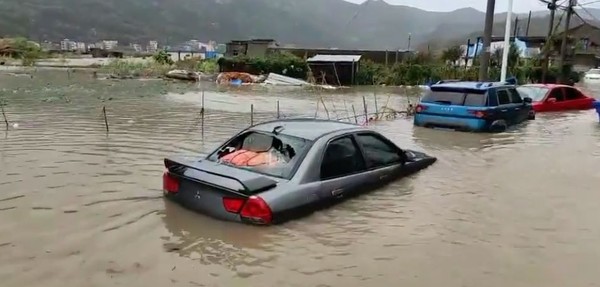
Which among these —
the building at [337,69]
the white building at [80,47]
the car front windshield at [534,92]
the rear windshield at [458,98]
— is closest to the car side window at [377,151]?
the rear windshield at [458,98]

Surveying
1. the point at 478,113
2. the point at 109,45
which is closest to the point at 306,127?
the point at 478,113

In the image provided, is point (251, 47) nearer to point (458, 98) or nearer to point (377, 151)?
point (458, 98)

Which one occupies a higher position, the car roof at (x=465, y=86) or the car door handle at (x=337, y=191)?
the car roof at (x=465, y=86)

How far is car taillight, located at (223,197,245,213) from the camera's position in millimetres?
5535

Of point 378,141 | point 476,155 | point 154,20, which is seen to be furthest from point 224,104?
point 154,20

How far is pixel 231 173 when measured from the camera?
583 centimetres

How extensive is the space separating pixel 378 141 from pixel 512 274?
2807 millimetres

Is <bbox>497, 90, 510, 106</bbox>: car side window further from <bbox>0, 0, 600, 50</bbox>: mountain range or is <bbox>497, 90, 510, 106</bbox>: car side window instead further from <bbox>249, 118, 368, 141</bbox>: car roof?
<bbox>0, 0, 600, 50</bbox>: mountain range

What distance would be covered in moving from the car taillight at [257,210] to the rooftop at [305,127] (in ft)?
3.90

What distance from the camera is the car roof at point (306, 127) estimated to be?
6523 mm

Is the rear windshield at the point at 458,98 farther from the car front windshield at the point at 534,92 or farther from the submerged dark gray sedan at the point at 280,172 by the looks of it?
the submerged dark gray sedan at the point at 280,172

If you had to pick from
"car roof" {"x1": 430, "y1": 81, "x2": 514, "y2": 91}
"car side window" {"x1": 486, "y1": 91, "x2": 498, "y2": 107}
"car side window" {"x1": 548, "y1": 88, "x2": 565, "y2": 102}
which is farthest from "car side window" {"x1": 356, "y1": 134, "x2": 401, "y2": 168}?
"car side window" {"x1": 548, "y1": 88, "x2": 565, "y2": 102}

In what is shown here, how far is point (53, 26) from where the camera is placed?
11294 centimetres

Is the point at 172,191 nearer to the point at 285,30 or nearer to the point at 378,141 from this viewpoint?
the point at 378,141
